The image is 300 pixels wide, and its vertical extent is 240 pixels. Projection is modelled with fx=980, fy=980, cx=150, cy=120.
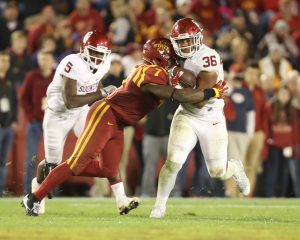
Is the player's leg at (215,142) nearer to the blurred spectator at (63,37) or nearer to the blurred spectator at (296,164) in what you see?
the blurred spectator at (296,164)

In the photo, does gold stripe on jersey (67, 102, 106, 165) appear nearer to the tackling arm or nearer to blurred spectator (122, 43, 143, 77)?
the tackling arm

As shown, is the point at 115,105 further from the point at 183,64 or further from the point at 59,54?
the point at 59,54

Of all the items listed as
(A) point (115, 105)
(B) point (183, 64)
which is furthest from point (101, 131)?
(B) point (183, 64)

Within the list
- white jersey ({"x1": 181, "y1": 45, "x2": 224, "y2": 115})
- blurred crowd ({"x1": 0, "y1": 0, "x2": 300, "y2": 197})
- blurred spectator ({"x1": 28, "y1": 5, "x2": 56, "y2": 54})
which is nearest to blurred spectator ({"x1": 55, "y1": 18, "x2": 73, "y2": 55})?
blurred crowd ({"x1": 0, "y1": 0, "x2": 300, "y2": 197})

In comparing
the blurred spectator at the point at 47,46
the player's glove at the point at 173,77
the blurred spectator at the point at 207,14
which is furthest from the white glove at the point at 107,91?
the blurred spectator at the point at 207,14

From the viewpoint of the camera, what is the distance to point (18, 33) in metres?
13.7

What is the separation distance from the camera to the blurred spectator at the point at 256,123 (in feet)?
44.3

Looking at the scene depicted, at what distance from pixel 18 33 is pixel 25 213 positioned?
474 centimetres

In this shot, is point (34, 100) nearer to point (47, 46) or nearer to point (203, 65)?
point (47, 46)

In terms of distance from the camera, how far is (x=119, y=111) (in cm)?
898

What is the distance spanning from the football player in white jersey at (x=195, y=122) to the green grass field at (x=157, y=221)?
429 mm

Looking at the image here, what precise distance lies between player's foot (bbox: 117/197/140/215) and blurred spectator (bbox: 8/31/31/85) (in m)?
4.49

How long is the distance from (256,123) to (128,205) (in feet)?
15.4

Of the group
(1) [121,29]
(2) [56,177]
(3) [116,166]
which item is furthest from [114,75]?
(2) [56,177]
